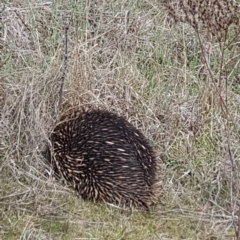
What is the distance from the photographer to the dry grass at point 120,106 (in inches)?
135

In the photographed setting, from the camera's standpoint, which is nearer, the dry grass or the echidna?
the dry grass

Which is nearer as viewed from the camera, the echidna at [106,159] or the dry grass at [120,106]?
the dry grass at [120,106]

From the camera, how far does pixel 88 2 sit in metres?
4.61

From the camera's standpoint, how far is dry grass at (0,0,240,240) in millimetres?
3434

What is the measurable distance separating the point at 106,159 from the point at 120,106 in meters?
0.63

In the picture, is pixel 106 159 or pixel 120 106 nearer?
pixel 106 159

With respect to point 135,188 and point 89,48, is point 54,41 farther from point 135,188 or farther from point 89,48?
point 135,188

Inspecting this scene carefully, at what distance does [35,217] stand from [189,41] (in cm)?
200

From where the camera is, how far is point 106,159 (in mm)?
3639

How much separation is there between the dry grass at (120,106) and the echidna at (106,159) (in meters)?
0.09

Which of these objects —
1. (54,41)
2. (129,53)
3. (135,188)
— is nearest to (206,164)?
(135,188)

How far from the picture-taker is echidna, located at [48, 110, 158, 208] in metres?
3.56

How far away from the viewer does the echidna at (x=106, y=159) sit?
3564 millimetres

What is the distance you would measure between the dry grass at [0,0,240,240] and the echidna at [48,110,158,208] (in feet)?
0.28
